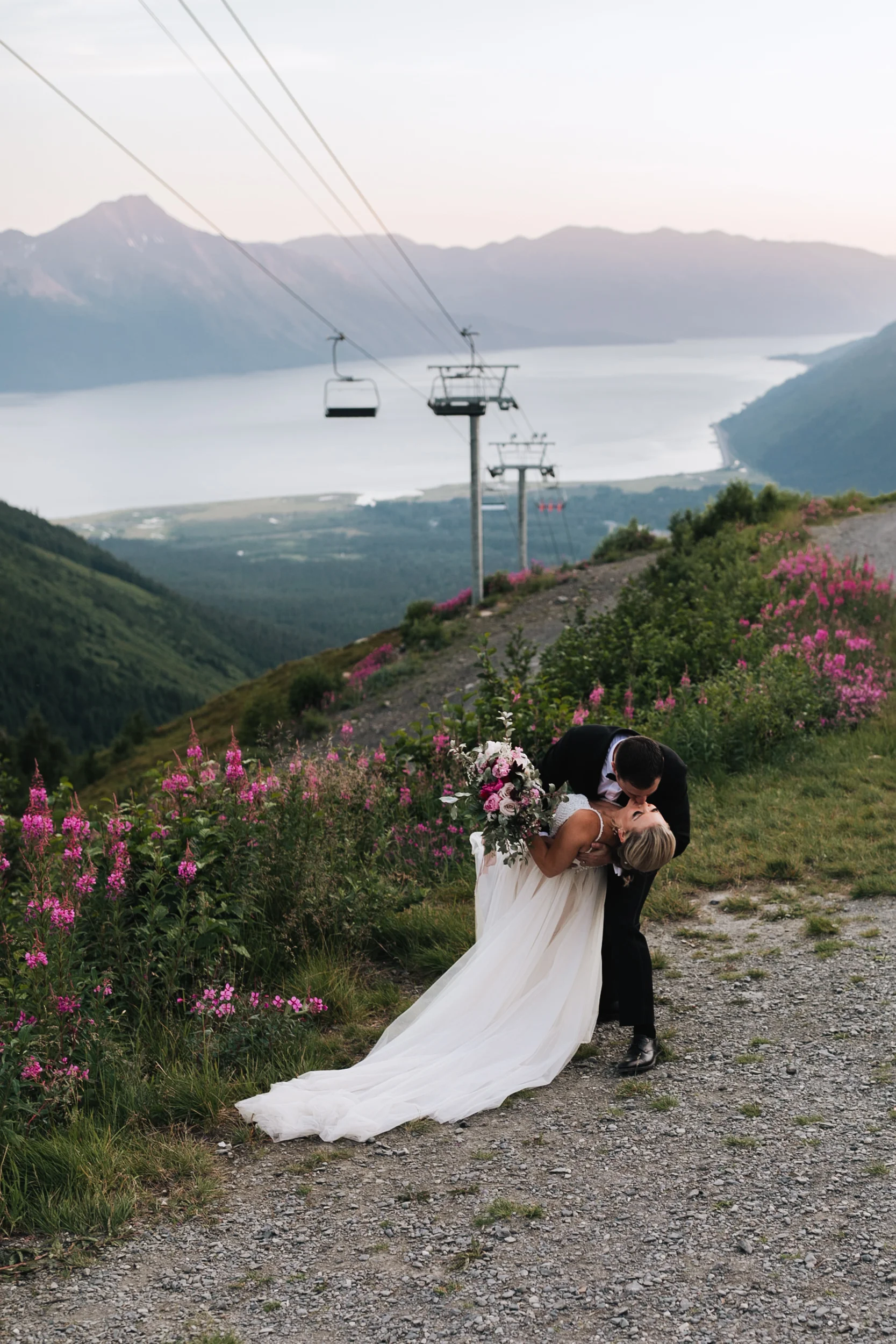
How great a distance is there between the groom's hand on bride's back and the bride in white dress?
0.08 meters

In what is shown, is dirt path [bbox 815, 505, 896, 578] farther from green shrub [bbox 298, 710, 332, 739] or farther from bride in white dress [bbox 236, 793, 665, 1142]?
bride in white dress [bbox 236, 793, 665, 1142]

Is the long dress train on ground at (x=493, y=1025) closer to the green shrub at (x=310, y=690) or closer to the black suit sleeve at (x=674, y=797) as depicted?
the black suit sleeve at (x=674, y=797)

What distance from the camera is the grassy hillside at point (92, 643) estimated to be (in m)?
136

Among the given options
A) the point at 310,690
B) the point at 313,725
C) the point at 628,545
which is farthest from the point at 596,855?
the point at 628,545

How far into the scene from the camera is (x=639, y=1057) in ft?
Answer: 18.2

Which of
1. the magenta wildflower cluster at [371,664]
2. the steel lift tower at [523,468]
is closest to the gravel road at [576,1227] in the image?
the magenta wildflower cluster at [371,664]

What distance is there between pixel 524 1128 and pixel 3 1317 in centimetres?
236

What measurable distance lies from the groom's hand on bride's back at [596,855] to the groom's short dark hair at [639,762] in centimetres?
46

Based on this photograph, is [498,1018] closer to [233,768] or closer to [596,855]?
→ [596,855]

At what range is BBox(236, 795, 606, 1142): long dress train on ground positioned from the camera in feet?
17.1

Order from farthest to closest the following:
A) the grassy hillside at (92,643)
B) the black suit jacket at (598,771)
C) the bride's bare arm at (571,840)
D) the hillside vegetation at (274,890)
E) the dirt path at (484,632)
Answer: the grassy hillside at (92,643), the dirt path at (484,632), the black suit jacket at (598,771), the bride's bare arm at (571,840), the hillside vegetation at (274,890)

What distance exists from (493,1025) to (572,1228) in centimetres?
149

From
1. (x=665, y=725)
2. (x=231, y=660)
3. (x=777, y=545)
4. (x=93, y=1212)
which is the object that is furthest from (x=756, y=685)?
(x=231, y=660)

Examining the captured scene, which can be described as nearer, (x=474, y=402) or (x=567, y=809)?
(x=567, y=809)
